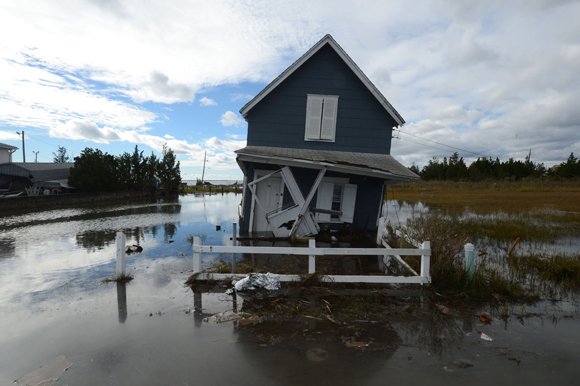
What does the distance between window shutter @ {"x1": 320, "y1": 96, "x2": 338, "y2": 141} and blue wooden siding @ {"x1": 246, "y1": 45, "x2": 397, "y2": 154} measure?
0.23 metres

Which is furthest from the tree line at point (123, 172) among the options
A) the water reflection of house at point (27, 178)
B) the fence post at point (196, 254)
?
the fence post at point (196, 254)

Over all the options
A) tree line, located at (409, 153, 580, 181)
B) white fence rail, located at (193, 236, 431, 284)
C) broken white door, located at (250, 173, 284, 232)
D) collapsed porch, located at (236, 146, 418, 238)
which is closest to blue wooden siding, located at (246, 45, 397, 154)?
collapsed porch, located at (236, 146, 418, 238)

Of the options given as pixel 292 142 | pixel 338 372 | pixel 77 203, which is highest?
pixel 292 142

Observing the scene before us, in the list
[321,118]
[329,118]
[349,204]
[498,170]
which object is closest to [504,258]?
[349,204]

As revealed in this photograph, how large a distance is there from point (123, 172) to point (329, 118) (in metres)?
37.0

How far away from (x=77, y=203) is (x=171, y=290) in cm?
3016

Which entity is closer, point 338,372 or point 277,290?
point 338,372

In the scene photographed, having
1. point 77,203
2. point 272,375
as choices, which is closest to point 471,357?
point 272,375

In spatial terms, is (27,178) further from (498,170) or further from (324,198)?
(498,170)

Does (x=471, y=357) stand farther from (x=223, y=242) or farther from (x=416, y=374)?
(x=223, y=242)

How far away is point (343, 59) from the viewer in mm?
15156

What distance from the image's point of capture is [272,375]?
4.43m

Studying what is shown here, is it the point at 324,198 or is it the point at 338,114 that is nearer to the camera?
the point at 324,198

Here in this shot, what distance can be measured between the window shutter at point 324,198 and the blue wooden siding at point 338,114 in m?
1.73
